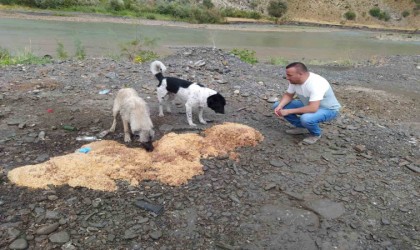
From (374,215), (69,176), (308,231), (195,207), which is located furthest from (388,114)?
(69,176)

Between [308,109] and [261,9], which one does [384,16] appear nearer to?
[261,9]

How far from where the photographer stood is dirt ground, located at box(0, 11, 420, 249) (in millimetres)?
3514

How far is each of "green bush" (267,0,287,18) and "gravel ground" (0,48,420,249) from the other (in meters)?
42.0

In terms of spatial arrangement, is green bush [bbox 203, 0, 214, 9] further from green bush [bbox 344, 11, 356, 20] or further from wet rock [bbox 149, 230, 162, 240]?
wet rock [bbox 149, 230, 162, 240]

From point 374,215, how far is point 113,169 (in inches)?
121

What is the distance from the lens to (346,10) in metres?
53.0

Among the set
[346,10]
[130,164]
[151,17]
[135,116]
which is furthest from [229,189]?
[346,10]

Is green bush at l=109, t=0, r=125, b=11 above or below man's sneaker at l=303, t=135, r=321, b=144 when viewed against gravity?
above

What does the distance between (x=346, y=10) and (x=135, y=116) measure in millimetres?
55388

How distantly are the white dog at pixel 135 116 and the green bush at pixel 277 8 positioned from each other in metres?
45.2

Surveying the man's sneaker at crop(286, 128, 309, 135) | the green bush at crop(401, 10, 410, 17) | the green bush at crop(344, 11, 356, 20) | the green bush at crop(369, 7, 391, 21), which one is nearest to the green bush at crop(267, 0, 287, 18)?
the green bush at crop(344, 11, 356, 20)

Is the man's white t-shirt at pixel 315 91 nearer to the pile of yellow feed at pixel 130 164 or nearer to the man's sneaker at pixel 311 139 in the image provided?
the man's sneaker at pixel 311 139

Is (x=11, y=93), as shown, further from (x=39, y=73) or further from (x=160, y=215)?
(x=160, y=215)

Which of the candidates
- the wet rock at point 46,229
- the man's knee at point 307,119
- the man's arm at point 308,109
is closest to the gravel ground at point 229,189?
the wet rock at point 46,229
